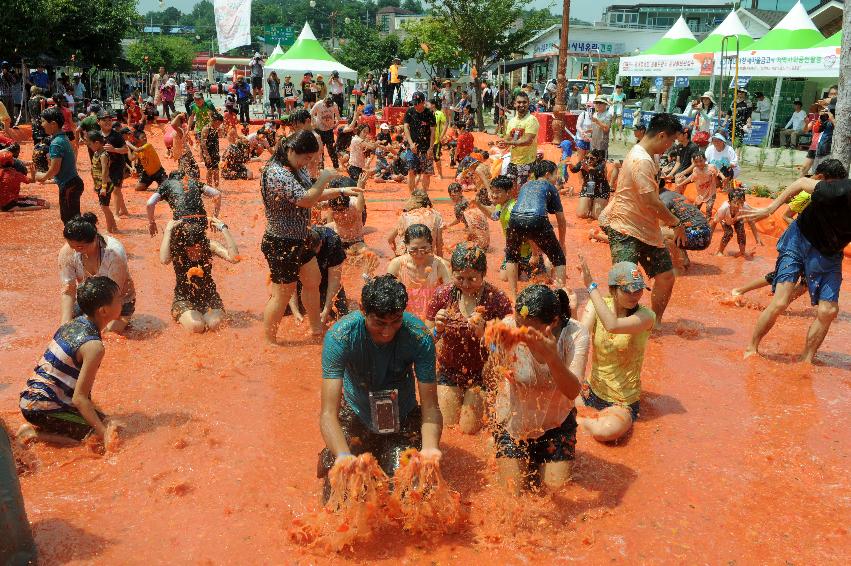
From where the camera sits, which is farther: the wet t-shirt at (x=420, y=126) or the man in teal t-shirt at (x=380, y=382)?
the wet t-shirt at (x=420, y=126)

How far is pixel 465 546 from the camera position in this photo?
3.80 metres

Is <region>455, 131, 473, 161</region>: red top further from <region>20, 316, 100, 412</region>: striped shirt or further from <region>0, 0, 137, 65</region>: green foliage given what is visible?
<region>0, 0, 137, 65</region>: green foliage

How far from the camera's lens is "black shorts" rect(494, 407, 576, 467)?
166 inches

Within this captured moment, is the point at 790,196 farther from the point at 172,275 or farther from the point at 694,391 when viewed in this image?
the point at 172,275

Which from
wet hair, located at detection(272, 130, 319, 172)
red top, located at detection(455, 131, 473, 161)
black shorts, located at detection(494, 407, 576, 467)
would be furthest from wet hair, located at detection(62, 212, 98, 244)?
red top, located at detection(455, 131, 473, 161)

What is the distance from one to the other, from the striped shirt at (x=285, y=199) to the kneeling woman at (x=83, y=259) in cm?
144

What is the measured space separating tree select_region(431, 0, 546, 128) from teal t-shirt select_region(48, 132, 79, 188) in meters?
24.8

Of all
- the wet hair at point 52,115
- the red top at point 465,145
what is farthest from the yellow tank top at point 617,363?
the red top at point 465,145

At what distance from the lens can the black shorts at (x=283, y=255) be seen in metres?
Answer: 6.20

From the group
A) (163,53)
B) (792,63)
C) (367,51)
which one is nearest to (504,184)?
(792,63)

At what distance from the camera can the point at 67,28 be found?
32.8 m

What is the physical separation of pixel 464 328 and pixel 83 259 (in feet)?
11.8

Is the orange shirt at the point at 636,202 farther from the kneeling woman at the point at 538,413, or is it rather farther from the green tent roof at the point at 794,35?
the green tent roof at the point at 794,35

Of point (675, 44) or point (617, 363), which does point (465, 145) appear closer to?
point (675, 44)
